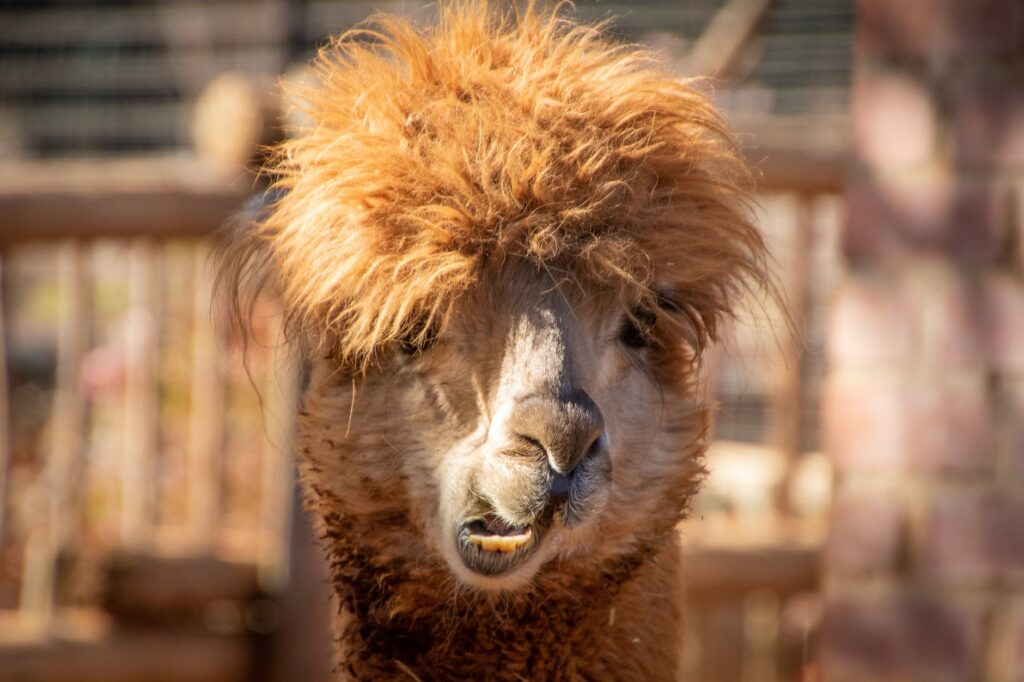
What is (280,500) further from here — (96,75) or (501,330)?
(96,75)

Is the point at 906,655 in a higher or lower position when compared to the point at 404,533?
lower

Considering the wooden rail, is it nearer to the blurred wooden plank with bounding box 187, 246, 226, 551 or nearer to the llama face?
the blurred wooden plank with bounding box 187, 246, 226, 551

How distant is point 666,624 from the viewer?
2396 mm

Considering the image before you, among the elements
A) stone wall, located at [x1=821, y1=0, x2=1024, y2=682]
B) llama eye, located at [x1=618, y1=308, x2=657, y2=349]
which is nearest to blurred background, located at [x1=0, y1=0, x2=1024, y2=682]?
stone wall, located at [x1=821, y1=0, x2=1024, y2=682]

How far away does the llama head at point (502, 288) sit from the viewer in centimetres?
198

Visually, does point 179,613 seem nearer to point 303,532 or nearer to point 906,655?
point 303,532

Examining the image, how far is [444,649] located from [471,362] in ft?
1.73

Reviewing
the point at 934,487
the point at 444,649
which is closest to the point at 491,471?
the point at 444,649

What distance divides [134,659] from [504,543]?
10.4 feet

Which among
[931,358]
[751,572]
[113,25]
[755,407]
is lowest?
[751,572]

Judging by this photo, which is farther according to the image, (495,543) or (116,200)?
(116,200)

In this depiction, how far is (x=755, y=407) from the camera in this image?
8539 mm

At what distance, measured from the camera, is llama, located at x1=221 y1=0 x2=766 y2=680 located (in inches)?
78.8

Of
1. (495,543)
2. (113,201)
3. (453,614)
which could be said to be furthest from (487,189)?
(113,201)
